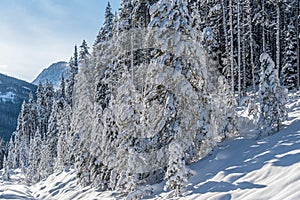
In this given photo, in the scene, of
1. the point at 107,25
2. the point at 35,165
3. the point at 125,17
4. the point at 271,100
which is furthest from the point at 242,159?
the point at 35,165

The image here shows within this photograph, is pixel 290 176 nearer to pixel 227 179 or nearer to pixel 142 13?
pixel 227 179

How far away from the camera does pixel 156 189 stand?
13.5 m

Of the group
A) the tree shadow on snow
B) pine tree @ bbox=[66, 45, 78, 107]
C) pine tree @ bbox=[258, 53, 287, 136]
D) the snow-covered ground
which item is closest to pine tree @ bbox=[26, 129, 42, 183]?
pine tree @ bbox=[66, 45, 78, 107]

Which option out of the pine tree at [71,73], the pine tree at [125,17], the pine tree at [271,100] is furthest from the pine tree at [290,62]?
the pine tree at [71,73]

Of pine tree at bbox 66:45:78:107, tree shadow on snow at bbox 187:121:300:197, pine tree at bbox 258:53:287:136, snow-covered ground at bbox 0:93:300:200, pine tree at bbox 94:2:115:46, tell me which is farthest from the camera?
pine tree at bbox 66:45:78:107

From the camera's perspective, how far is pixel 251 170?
10445 millimetres

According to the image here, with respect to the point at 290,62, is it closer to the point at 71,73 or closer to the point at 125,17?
the point at 125,17

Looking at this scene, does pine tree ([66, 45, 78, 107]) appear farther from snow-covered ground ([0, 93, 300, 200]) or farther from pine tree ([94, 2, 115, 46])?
snow-covered ground ([0, 93, 300, 200])

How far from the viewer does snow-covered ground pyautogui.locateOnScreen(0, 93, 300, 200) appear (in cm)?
858

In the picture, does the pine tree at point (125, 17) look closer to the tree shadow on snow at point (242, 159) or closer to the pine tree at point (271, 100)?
the pine tree at point (271, 100)

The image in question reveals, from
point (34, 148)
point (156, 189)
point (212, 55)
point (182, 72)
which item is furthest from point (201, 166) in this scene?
point (34, 148)

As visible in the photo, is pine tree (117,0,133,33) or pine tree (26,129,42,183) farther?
pine tree (26,129,42,183)

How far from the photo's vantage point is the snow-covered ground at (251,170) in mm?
8578

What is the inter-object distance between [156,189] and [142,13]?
19.3 meters
